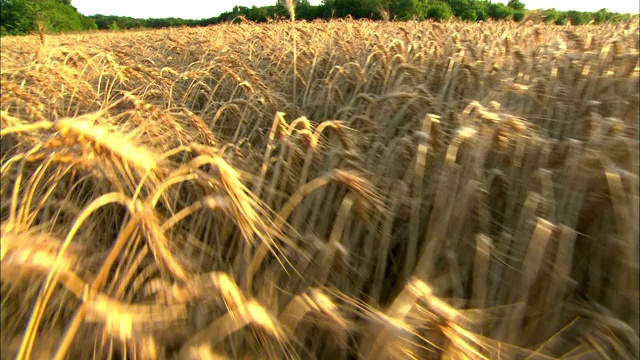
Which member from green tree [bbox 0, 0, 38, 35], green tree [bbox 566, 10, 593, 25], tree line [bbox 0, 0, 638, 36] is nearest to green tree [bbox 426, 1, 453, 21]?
tree line [bbox 0, 0, 638, 36]

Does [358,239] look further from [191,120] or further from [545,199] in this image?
[191,120]

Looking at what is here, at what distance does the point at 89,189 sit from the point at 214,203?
3.09 feet

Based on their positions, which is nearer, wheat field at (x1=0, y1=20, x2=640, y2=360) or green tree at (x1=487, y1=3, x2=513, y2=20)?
wheat field at (x1=0, y1=20, x2=640, y2=360)

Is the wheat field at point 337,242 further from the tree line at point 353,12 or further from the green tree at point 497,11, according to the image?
the green tree at point 497,11

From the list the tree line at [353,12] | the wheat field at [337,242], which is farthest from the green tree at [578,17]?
the wheat field at [337,242]

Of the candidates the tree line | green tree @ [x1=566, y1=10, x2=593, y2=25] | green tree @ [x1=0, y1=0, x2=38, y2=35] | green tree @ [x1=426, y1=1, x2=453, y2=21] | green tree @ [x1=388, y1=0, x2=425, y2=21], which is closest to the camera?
green tree @ [x1=566, y1=10, x2=593, y2=25]

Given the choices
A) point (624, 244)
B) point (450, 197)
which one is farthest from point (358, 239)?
point (624, 244)

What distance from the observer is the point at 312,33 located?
17.6 feet

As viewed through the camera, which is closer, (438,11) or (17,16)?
(438,11)

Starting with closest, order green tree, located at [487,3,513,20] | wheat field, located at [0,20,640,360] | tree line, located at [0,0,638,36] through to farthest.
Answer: wheat field, located at [0,20,640,360] → tree line, located at [0,0,638,36] → green tree, located at [487,3,513,20]

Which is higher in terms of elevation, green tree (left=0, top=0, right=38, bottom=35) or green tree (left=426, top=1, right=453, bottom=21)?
green tree (left=426, top=1, right=453, bottom=21)

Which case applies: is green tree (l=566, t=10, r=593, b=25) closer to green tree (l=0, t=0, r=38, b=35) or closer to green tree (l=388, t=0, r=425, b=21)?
green tree (l=388, t=0, r=425, b=21)

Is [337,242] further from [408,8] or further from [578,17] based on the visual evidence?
[578,17]

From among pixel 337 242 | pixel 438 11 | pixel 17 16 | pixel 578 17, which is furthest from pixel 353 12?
pixel 17 16
